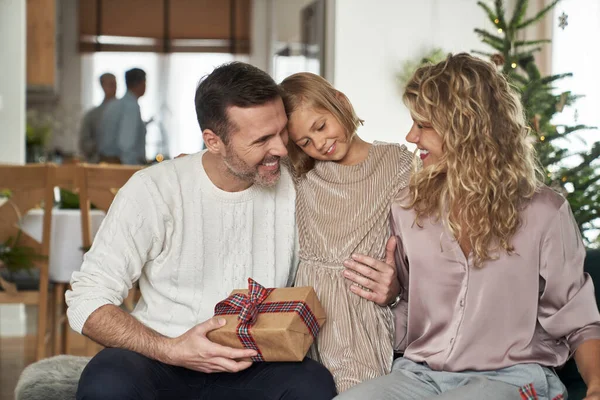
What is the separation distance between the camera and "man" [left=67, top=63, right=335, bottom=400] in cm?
198

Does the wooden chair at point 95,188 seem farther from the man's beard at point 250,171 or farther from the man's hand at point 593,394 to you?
the man's hand at point 593,394

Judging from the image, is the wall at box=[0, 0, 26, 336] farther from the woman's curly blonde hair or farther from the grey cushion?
the woman's curly blonde hair

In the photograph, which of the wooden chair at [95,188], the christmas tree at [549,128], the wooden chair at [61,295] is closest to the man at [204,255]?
the christmas tree at [549,128]

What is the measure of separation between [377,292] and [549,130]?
1.83 m

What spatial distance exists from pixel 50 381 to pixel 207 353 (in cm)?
49

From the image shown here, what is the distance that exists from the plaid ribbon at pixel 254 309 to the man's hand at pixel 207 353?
34mm

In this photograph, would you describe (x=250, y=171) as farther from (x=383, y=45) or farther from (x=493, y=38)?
(x=383, y=45)

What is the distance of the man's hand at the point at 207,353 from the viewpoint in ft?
6.18

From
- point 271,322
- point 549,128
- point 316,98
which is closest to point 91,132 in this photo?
point 549,128

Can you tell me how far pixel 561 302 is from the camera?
1861 millimetres

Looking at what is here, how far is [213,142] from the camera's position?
222cm

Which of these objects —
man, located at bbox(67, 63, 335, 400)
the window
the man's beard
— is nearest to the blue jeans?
man, located at bbox(67, 63, 335, 400)

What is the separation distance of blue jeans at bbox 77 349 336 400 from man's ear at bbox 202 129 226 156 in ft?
1.88

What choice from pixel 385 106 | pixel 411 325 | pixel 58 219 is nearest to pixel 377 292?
pixel 411 325
